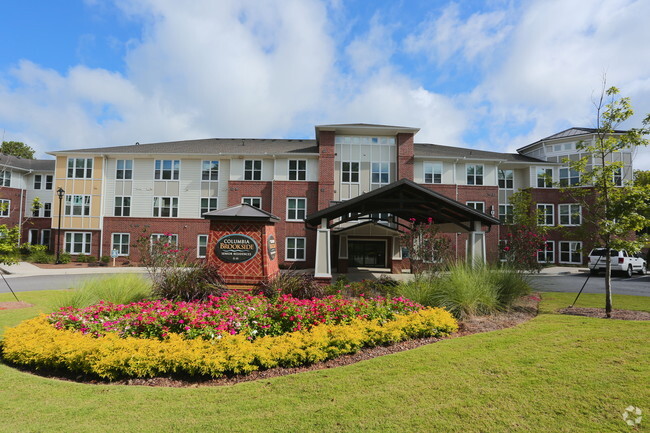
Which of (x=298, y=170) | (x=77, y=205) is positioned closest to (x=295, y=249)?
(x=298, y=170)

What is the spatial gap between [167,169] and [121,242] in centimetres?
698

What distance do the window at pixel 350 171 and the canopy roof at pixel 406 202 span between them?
13334 mm

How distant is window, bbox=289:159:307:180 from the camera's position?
29.3 metres

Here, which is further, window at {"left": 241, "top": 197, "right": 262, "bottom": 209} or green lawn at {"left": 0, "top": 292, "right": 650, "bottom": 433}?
window at {"left": 241, "top": 197, "right": 262, "bottom": 209}

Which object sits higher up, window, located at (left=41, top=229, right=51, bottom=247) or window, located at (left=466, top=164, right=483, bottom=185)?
window, located at (left=466, top=164, right=483, bottom=185)

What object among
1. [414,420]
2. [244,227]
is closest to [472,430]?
[414,420]

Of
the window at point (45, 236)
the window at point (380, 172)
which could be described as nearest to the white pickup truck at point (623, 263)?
the window at point (380, 172)

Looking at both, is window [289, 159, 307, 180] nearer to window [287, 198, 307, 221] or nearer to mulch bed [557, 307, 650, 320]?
window [287, 198, 307, 221]

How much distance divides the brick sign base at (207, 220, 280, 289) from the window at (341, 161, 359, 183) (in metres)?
17.8

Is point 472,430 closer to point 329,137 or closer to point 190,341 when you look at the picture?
point 190,341

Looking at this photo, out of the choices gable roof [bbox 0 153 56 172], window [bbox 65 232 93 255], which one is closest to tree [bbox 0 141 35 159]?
gable roof [bbox 0 153 56 172]

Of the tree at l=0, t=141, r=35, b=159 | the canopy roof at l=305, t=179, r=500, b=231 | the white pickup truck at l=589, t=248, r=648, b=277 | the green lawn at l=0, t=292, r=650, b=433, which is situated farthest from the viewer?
the tree at l=0, t=141, r=35, b=159

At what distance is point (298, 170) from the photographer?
29328 millimetres

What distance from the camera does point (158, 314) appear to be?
266 inches
